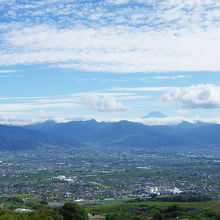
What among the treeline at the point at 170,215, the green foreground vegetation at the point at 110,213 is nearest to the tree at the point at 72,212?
the green foreground vegetation at the point at 110,213

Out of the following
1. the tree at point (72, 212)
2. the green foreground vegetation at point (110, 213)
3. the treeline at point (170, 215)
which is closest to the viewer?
the green foreground vegetation at point (110, 213)

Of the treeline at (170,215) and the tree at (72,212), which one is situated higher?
the tree at (72,212)

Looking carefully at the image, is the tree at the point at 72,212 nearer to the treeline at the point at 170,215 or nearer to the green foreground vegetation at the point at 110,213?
the green foreground vegetation at the point at 110,213

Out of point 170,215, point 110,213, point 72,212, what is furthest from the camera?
point 110,213

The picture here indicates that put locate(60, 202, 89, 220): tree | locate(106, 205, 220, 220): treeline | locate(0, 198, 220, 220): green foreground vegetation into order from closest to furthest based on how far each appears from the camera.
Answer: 1. locate(0, 198, 220, 220): green foreground vegetation
2. locate(60, 202, 89, 220): tree
3. locate(106, 205, 220, 220): treeline

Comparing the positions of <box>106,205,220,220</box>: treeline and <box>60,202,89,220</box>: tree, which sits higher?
<box>60,202,89,220</box>: tree

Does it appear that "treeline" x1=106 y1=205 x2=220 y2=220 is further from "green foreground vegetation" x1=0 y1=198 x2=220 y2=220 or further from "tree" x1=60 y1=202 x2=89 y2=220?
"tree" x1=60 y1=202 x2=89 y2=220

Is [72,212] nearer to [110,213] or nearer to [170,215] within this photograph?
[110,213]

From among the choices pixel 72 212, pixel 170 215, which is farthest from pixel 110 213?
pixel 72 212

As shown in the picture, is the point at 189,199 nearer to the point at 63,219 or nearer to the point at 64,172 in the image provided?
the point at 63,219

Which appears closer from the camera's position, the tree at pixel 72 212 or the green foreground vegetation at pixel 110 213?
the green foreground vegetation at pixel 110 213

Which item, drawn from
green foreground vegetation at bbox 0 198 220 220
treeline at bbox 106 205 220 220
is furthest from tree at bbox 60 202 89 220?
treeline at bbox 106 205 220 220
